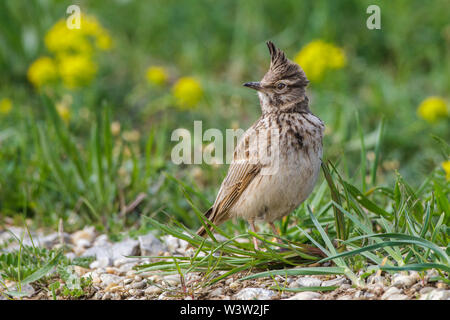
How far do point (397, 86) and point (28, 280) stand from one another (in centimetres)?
543

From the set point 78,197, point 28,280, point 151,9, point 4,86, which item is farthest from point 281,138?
point 151,9

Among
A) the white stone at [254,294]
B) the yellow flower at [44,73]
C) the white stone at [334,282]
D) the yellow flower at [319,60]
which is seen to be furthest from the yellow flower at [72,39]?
the white stone at [334,282]

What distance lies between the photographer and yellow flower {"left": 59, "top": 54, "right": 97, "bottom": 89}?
662cm

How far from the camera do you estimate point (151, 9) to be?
30.3 ft

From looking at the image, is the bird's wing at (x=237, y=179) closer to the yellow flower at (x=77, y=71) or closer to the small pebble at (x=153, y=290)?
the small pebble at (x=153, y=290)

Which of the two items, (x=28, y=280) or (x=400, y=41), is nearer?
(x=28, y=280)

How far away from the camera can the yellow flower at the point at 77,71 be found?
662cm

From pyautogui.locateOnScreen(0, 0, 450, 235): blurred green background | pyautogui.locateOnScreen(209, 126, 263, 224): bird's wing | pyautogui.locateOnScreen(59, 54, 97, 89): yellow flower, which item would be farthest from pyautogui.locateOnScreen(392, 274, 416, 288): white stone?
pyautogui.locateOnScreen(59, 54, 97, 89): yellow flower

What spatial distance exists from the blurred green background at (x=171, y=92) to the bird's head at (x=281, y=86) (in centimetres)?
72

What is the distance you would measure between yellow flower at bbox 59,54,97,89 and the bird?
277 centimetres

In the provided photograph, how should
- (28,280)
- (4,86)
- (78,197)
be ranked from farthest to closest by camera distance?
(4,86) < (78,197) < (28,280)

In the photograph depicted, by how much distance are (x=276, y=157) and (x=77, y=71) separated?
10.8 feet

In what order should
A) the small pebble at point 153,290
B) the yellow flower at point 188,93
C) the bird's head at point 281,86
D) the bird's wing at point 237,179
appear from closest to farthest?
the small pebble at point 153,290, the bird's wing at point 237,179, the bird's head at point 281,86, the yellow flower at point 188,93
